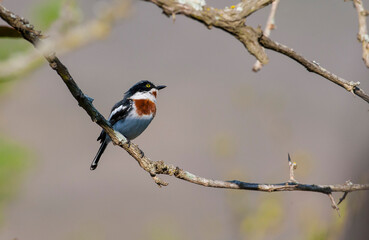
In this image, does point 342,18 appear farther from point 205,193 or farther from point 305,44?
point 205,193

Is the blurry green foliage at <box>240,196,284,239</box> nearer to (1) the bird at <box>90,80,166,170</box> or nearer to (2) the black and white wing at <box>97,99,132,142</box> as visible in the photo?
(1) the bird at <box>90,80,166,170</box>

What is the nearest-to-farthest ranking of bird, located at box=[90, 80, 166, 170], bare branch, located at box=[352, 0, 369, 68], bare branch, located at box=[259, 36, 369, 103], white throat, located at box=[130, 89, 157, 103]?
bare branch, located at box=[259, 36, 369, 103] → bare branch, located at box=[352, 0, 369, 68] → bird, located at box=[90, 80, 166, 170] → white throat, located at box=[130, 89, 157, 103]

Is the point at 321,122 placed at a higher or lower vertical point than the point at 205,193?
higher

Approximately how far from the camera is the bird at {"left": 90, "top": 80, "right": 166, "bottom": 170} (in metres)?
6.00

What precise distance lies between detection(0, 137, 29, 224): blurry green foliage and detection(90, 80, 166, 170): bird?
104 centimetres

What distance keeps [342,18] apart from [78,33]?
25146 millimetres

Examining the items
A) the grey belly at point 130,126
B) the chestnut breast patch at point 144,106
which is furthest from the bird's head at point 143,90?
the grey belly at point 130,126

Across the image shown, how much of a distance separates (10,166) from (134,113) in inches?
66.6

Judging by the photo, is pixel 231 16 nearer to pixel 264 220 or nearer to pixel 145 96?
pixel 145 96

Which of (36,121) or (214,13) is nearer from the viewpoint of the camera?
(214,13)

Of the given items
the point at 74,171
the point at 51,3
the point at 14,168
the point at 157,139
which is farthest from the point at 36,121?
the point at 51,3

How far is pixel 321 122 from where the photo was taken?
18906mm

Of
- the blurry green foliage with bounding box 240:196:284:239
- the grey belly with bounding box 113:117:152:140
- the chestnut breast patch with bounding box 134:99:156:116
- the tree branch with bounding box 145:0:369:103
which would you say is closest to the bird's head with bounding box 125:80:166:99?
the chestnut breast patch with bounding box 134:99:156:116

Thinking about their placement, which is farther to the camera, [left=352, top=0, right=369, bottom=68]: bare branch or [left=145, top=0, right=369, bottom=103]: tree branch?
[left=352, top=0, right=369, bottom=68]: bare branch
